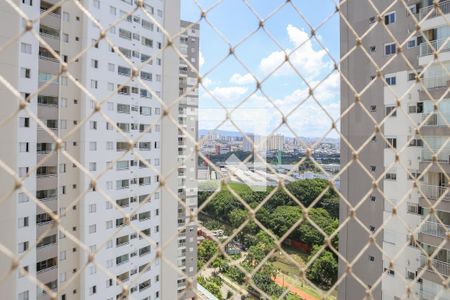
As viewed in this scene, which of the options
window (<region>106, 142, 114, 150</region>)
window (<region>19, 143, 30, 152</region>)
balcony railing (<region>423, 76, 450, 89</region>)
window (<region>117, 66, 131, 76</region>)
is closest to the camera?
balcony railing (<region>423, 76, 450, 89</region>)

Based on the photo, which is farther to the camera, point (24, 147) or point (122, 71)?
point (122, 71)

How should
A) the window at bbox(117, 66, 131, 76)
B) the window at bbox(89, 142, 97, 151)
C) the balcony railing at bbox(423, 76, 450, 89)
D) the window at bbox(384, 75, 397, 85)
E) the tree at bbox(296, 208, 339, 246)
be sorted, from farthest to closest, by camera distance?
the tree at bbox(296, 208, 339, 246) < the window at bbox(117, 66, 131, 76) < the window at bbox(89, 142, 97, 151) < the window at bbox(384, 75, 397, 85) < the balcony railing at bbox(423, 76, 450, 89)

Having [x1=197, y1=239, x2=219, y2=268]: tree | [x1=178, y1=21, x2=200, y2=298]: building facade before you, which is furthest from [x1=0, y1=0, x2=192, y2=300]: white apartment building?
[x1=197, y1=239, x2=219, y2=268]: tree

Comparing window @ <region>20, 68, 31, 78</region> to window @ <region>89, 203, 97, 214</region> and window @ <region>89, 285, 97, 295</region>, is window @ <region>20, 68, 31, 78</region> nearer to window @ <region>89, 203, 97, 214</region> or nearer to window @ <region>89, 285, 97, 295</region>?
window @ <region>89, 203, 97, 214</region>

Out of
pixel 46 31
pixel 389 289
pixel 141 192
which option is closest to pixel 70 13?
pixel 46 31

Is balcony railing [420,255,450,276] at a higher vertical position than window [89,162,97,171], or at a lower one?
lower

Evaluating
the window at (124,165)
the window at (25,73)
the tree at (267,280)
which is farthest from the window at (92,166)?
the tree at (267,280)

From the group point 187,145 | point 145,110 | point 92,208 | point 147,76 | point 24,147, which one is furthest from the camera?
point 145,110

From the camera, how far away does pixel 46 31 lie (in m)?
3.89

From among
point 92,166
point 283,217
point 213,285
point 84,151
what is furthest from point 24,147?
point 213,285

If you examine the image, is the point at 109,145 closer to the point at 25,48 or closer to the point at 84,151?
the point at 84,151

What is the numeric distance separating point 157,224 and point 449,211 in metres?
3.03

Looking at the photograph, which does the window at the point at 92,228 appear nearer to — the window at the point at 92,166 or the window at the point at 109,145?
the window at the point at 92,166

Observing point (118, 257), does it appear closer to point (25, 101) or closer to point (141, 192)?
point (141, 192)
